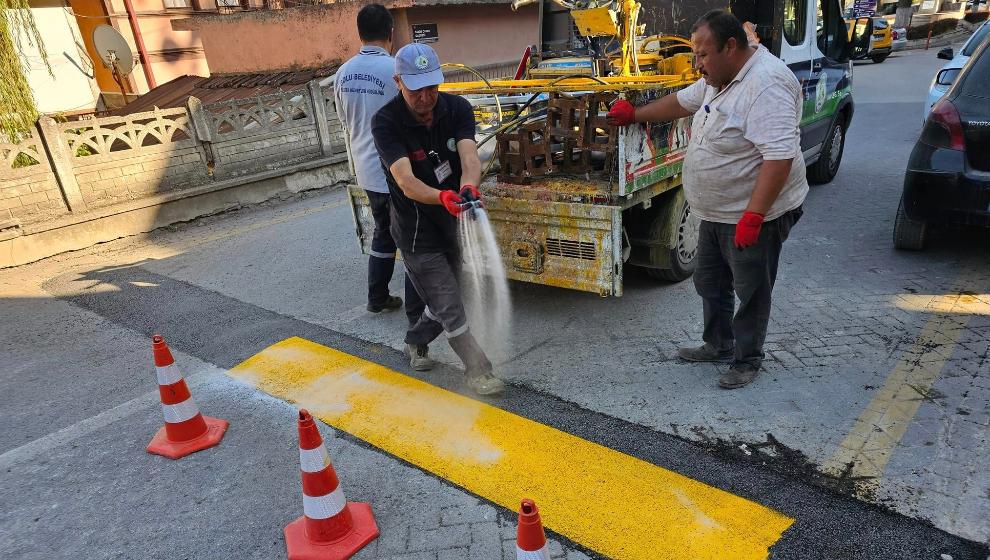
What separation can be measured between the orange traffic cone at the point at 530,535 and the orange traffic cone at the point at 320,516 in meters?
0.94

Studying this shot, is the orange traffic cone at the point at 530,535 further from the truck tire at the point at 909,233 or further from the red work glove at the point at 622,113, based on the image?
the truck tire at the point at 909,233

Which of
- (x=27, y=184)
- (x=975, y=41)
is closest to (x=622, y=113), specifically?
(x=27, y=184)

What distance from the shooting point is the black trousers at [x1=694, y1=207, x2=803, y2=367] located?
Result: 3.09m

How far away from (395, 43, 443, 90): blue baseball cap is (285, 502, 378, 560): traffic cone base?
1965 millimetres

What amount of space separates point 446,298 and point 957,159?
379 centimetres

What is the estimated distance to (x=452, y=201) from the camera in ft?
9.63

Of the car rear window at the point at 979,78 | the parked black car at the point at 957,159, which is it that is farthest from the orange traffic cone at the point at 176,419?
the car rear window at the point at 979,78

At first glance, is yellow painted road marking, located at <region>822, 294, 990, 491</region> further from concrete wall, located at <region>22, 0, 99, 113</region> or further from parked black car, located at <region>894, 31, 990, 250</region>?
concrete wall, located at <region>22, 0, 99, 113</region>

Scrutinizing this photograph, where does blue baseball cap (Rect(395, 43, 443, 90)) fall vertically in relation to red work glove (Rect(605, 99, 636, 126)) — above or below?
above

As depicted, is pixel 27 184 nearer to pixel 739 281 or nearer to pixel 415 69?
pixel 415 69

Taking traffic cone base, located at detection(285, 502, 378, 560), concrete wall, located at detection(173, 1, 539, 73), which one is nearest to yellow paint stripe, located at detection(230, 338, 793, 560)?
traffic cone base, located at detection(285, 502, 378, 560)

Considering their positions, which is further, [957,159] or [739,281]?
[957,159]

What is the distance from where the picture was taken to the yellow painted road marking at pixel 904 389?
2.70 metres

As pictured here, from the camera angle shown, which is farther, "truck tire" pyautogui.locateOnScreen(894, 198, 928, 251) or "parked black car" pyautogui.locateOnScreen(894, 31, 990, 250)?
"truck tire" pyautogui.locateOnScreen(894, 198, 928, 251)
